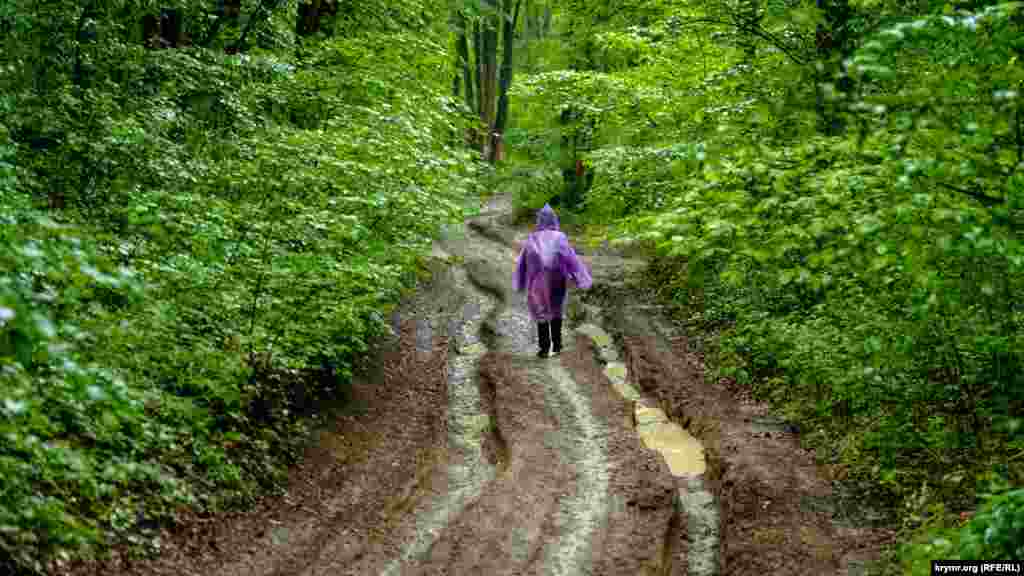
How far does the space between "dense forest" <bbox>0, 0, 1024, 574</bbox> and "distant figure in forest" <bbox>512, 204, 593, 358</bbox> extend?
193cm

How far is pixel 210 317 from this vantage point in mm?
8391

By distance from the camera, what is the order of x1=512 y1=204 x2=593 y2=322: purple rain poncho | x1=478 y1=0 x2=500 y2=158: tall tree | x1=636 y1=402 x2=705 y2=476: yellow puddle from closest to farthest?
1. x1=636 y1=402 x2=705 y2=476: yellow puddle
2. x1=512 y1=204 x2=593 y2=322: purple rain poncho
3. x1=478 y1=0 x2=500 y2=158: tall tree

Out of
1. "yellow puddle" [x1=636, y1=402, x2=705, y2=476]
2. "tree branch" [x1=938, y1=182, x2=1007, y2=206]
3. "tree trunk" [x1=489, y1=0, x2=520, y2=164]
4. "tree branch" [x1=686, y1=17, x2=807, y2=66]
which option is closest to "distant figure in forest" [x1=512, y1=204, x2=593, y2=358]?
"yellow puddle" [x1=636, y1=402, x2=705, y2=476]

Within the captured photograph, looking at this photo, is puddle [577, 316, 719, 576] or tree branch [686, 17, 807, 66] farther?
tree branch [686, 17, 807, 66]

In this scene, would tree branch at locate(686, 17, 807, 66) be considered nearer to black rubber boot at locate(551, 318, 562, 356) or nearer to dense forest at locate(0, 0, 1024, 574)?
dense forest at locate(0, 0, 1024, 574)

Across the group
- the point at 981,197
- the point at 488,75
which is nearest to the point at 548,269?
the point at 981,197

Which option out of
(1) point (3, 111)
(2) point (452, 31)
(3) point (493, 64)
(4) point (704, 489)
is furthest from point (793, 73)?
(3) point (493, 64)

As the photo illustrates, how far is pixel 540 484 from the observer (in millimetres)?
9367

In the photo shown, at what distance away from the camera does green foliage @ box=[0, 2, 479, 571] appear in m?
5.98

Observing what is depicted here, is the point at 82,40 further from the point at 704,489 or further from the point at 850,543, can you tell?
the point at 850,543

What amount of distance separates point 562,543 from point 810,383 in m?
4.51

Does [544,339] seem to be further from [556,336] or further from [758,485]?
[758,485]

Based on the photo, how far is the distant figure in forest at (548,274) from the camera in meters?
14.4

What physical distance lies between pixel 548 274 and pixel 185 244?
22.8 ft
